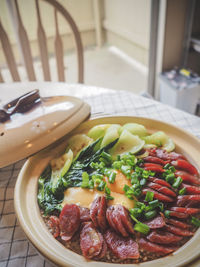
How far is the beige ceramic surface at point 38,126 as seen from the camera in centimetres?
78

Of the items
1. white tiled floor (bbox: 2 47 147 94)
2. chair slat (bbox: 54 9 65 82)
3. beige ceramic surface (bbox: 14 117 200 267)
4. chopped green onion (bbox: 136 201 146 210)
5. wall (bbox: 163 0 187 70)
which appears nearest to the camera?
beige ceramic surface (bbox: 14 117 200 267)

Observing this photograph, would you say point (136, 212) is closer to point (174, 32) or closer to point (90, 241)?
point (90, 241)

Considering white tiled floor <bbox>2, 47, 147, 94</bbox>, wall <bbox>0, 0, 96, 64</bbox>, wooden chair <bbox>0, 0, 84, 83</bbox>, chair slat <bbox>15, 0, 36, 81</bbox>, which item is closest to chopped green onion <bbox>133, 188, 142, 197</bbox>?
wooden chair <bbox>0, 0, 84, 83</bbox>

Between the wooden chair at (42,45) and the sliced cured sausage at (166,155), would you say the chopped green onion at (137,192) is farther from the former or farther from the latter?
the wooden chair at (42,45)

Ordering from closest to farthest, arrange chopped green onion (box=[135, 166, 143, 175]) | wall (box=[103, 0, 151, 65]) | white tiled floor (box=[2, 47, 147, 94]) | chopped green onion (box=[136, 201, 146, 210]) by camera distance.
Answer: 1. chopped green onion (box=[136, 201, 146, 210])
2. chopped green onion (box=[135, 166, 143, 175])
3. white tiled floor (box=[2, 47, 147, 94])
4. wall (box=[103, 0, 151, 65])

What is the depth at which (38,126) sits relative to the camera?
2.75ft

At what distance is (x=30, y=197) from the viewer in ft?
2.40

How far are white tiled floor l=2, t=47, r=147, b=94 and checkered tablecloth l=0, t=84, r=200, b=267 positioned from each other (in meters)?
2.13

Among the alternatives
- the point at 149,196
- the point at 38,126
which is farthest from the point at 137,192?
the point at 38,126

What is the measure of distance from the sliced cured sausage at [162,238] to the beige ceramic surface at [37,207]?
0.03 metres

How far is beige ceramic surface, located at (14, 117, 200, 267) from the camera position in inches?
21.2

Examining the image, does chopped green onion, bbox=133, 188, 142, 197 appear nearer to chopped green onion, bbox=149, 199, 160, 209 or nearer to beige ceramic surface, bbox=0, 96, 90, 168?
chopped green onion, bbox=149, 199, 160, 209

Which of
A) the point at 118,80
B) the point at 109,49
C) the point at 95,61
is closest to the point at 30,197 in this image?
the point at 118,80

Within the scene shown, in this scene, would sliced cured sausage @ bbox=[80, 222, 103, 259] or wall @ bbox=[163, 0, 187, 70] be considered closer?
sliced cured sausage @ bbox=[80, 222, 103, 259]
